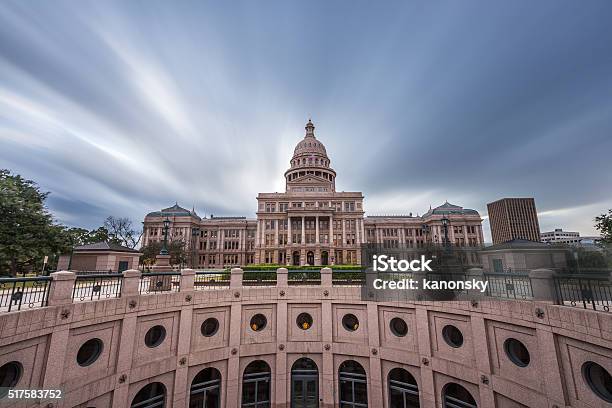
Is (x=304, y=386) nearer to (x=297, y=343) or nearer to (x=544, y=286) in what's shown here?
(x=297, y=343)

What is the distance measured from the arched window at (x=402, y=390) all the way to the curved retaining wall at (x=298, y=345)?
44cm

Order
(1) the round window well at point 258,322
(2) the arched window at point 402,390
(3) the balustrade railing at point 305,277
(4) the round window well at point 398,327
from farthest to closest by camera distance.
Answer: (3) the balustrade railing at point 305,277, (1) the round window well at point 258,322, (4) the round window well at point 398,327, (2) the arched window at point 402,390

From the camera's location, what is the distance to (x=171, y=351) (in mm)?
12734

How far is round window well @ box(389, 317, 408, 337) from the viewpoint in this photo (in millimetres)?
14047

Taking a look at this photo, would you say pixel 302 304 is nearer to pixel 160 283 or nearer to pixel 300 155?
pixel 160 283

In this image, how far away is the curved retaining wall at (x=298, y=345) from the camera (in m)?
8.73

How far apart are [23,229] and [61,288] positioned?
50.1 feet

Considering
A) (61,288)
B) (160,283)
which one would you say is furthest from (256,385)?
(61,288)

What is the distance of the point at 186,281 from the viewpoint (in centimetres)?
1367

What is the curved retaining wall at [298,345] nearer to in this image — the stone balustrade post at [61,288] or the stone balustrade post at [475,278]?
the stone balustrade post at [61,288]

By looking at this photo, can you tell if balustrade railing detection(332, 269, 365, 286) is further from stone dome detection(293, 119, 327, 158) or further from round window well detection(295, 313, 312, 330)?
stone dome detection(293, 119, 327, 158)

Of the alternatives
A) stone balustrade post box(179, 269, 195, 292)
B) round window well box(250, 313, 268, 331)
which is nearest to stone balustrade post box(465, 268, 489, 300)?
round window well box(250, 313, 268, 331)

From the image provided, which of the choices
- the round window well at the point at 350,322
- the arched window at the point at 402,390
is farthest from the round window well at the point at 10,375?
the arched window at the point at 402,390

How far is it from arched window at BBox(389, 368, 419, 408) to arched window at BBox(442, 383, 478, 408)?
1.33 metres
